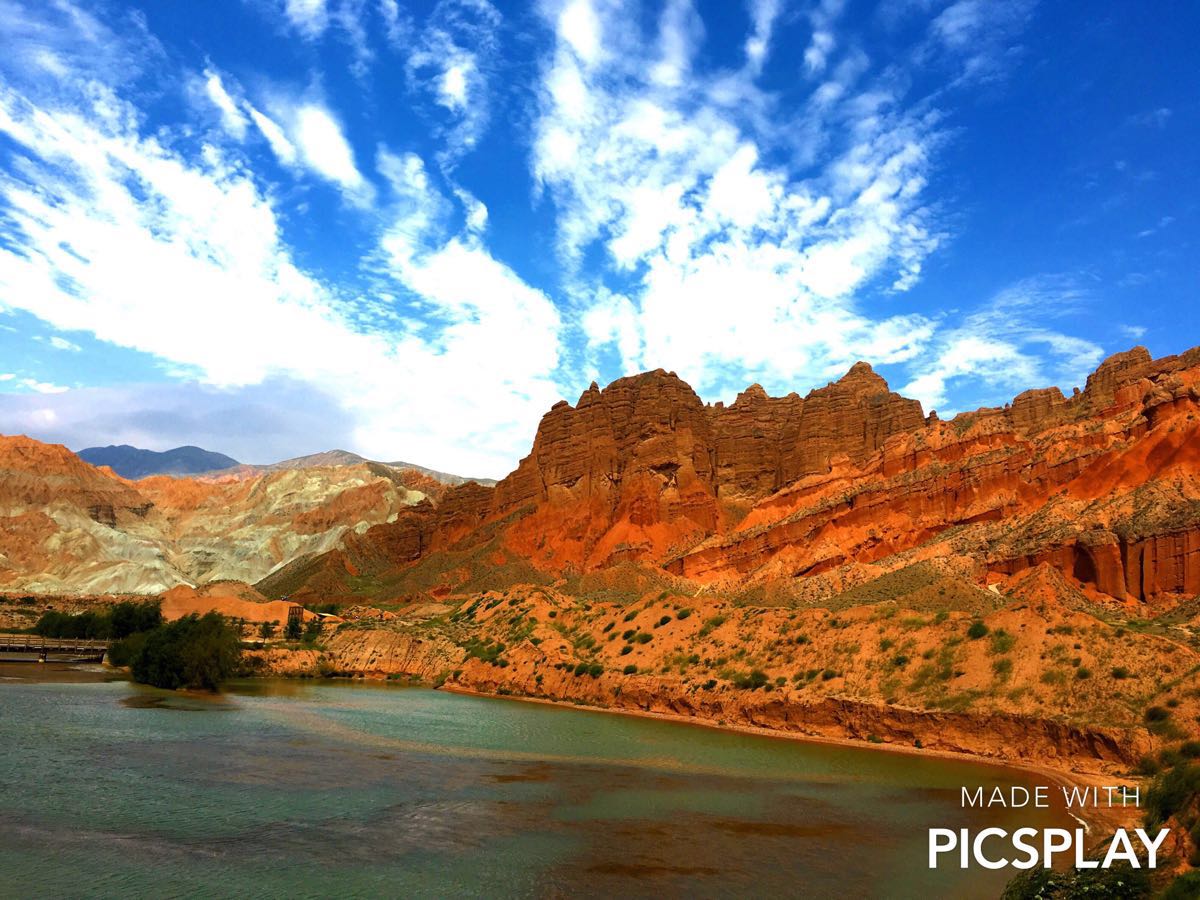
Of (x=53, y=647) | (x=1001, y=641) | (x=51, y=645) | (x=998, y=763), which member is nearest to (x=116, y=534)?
(x=51, y=645)

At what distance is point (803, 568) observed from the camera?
84.8 meters

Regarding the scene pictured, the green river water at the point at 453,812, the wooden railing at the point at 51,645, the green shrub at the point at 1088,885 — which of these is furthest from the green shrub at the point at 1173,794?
the wooden railing at the point at 51,645

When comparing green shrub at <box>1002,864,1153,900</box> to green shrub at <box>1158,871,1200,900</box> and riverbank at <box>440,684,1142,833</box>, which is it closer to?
green shrub at <box>1158,871,1200,900</box>

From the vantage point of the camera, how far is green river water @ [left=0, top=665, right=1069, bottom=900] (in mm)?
17375

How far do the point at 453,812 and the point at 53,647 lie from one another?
71004 mm

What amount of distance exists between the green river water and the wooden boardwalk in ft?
132

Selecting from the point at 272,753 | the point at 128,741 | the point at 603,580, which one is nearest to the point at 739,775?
the point at 272,753

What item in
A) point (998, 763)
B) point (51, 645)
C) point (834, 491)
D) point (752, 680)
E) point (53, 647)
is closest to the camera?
point (998, 763)

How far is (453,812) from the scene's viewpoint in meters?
23.2

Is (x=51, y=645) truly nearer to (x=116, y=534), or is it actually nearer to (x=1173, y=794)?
(x=1173, y=794)

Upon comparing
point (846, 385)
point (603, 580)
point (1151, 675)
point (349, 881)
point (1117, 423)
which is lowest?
point (349, 881)

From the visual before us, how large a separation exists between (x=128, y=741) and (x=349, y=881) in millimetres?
19992

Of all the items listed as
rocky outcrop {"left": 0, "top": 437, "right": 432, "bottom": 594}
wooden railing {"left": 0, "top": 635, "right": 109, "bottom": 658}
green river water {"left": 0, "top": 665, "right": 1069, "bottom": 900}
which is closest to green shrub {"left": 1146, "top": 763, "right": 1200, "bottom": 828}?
green river water {"left": 0, "top": 665, "right": 1069, "bottom": 900}

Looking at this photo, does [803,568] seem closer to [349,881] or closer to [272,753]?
[272,753]
